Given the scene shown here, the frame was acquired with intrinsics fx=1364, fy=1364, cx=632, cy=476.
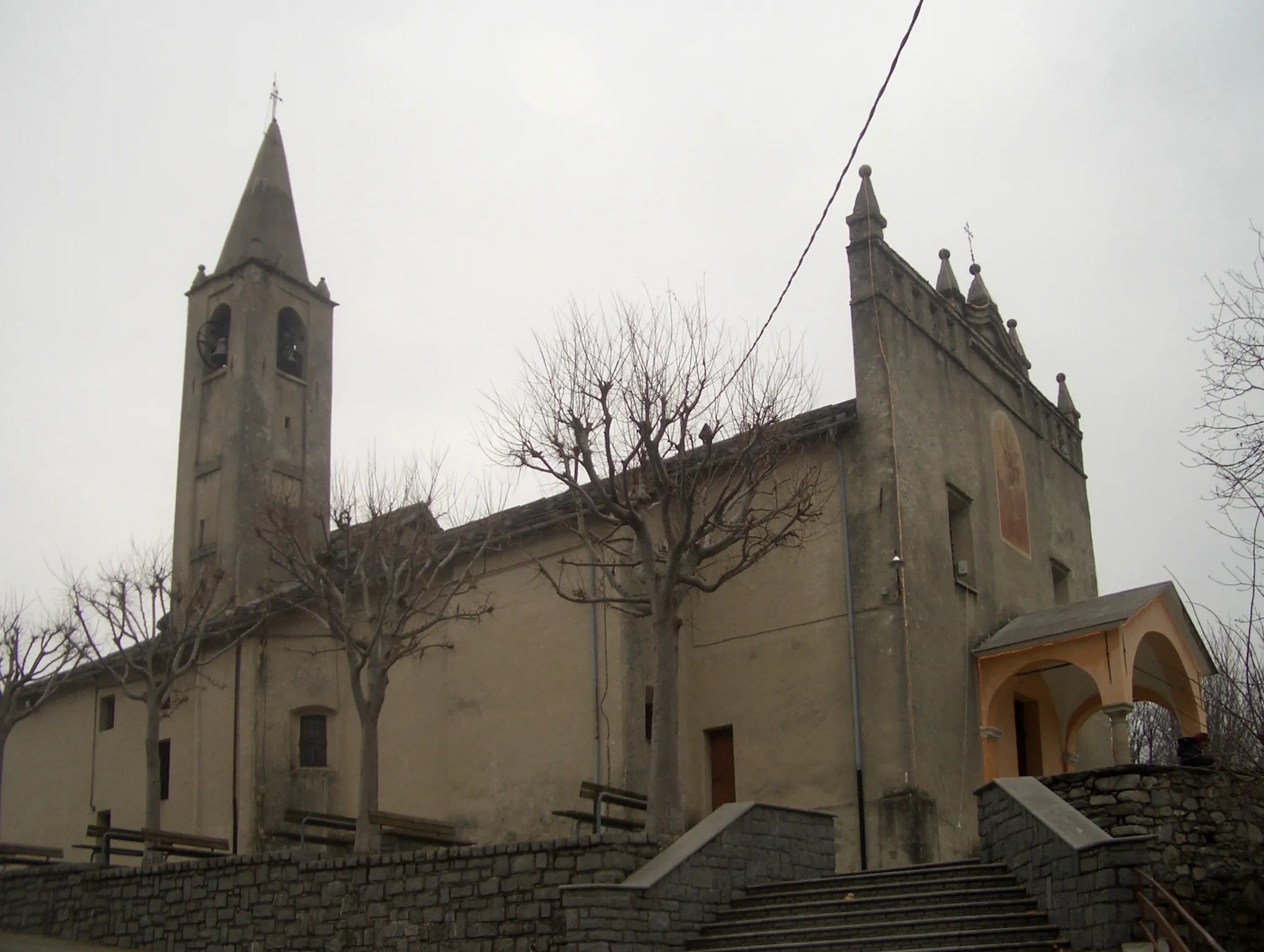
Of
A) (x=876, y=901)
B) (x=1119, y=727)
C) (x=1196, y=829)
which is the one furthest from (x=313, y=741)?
(x=1196, y=829)

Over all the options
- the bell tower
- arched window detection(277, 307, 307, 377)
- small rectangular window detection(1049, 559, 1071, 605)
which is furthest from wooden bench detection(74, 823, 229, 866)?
small rectangular window detection(1049, 559, 1071, 605)

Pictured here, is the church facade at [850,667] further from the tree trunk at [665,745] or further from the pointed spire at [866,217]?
the tree trunk at [665,745]

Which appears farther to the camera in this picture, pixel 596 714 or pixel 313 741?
pixel 313 741

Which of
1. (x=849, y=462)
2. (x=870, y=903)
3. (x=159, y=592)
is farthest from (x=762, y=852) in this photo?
(x=159, y=592)

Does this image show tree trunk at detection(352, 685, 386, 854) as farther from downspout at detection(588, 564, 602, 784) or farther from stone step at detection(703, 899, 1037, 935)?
stone step at detection(703, 899, 1037, 935)

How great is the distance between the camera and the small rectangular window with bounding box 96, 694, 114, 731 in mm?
31703

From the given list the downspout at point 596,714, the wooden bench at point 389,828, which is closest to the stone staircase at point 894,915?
the downspout at point 596,714

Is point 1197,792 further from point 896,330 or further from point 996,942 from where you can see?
point 896,330

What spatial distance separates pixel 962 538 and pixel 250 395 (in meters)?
19.1

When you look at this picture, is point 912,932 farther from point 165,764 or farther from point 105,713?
point 105,713

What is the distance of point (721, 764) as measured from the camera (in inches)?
866

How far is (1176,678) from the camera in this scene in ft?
71.4

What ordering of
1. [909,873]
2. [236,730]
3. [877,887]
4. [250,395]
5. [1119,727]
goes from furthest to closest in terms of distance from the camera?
[250,395] < [236,730] < [1119,727] < [909,873] < [877,887]

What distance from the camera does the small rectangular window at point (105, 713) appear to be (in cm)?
3170
